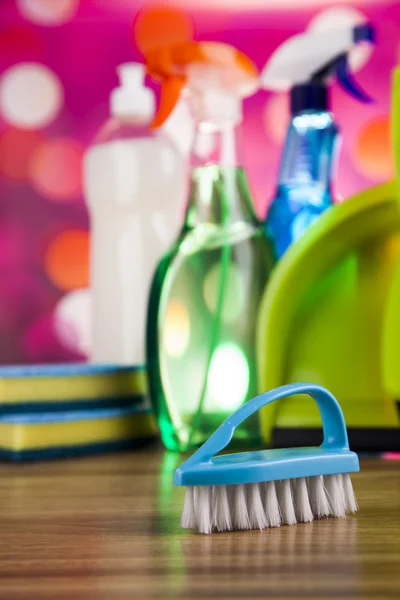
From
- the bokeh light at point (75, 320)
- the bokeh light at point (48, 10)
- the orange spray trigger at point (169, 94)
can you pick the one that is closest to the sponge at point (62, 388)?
the orange spray trigger at point (169, 94)

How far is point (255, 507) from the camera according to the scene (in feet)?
1.34

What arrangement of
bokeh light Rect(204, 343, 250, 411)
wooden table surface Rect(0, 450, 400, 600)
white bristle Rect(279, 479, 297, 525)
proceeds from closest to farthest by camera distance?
wooden table surface Rect(0, 450, 400, 600) < white bristle Rect(279, 479, 297, 525) < bokeh light Rect(204, 343, 250, 411)

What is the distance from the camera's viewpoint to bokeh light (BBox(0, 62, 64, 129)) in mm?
1150

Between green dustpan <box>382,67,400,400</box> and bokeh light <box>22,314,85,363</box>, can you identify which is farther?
bokeh light <box>22,314,85,363</box>

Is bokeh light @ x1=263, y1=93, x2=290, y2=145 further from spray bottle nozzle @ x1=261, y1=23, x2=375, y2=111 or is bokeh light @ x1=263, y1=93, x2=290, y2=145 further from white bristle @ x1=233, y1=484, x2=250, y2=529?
white bristle @ x1=233, y1=484, x2=250, y2=529

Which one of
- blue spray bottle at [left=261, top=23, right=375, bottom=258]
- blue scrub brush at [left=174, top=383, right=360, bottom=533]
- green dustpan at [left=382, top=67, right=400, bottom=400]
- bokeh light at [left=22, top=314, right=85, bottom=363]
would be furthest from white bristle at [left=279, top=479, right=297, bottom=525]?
bokeh light at [left=22, top=314, right=85, bottom=363]

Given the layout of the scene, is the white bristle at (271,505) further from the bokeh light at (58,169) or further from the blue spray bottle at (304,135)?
the bokeh light at (58,169)

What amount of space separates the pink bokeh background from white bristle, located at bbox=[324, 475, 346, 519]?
2.39 ft

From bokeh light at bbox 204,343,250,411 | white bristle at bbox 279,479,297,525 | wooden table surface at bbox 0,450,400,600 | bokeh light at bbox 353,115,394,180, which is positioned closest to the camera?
wooden table surface at bbox 0,450,400,600

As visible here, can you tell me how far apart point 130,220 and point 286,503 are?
601 millimetres

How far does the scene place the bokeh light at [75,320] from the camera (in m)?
1.13

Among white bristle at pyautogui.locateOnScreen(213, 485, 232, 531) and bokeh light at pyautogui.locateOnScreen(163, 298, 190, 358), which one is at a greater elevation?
bokeh light at pyautogui.locateOnScreen(163, 298, 190, 358)

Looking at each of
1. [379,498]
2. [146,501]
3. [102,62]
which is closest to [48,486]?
[146,501]

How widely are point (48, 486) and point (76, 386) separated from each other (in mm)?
165
